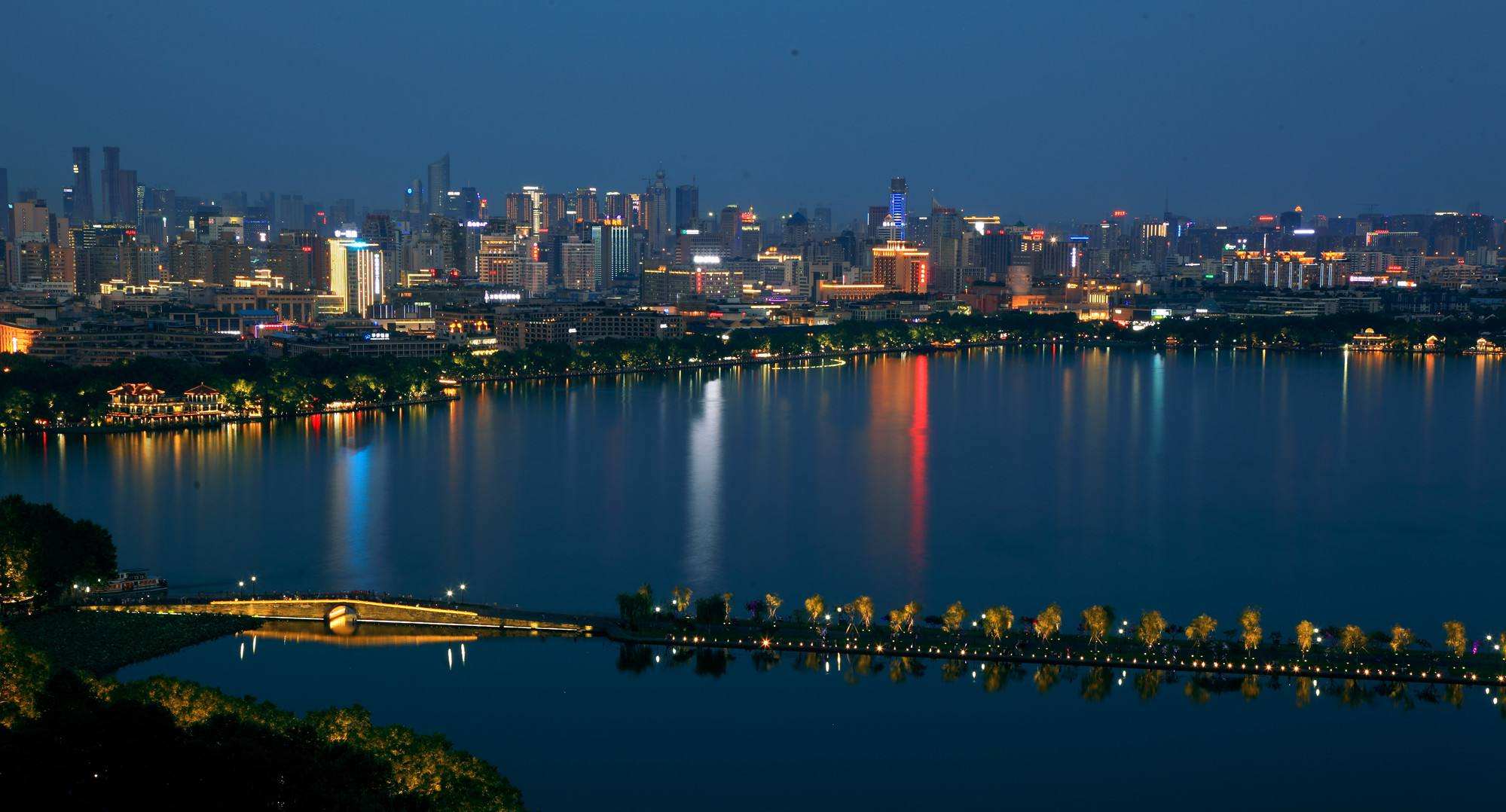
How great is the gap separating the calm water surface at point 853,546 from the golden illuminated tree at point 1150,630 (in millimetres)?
316

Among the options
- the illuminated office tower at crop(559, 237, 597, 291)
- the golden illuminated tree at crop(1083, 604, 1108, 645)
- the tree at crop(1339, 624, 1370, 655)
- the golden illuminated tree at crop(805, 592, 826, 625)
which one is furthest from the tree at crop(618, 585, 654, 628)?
the illuminated office tower at crop(559, 237, 597, 291)

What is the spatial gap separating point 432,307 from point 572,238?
55.5ft

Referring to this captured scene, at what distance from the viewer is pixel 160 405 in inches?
609

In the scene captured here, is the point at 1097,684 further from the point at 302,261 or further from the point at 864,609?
the point at 302,261

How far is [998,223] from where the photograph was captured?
5438cm

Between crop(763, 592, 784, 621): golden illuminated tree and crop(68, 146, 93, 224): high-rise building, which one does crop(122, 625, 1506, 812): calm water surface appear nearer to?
crop(763, 592, 784, 621): golden illuminated tree

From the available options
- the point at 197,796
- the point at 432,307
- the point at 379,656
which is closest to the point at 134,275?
the point at 432,307

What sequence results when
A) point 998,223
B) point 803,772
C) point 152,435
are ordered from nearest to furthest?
point 803,772 → point 152,435 → point 998,223

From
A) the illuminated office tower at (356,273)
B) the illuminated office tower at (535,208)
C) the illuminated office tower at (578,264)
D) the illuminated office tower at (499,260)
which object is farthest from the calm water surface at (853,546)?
the illuminated office tower at (535,208)

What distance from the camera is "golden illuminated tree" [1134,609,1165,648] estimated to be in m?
6.98

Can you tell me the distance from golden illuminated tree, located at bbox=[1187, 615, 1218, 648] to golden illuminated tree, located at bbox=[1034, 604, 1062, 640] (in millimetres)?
593

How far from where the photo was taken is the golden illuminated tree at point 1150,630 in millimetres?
6980

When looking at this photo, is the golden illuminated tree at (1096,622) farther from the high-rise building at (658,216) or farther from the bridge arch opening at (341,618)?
the high-rise building at (658,216)

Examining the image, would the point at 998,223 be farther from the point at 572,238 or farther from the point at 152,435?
the point at 152,435
